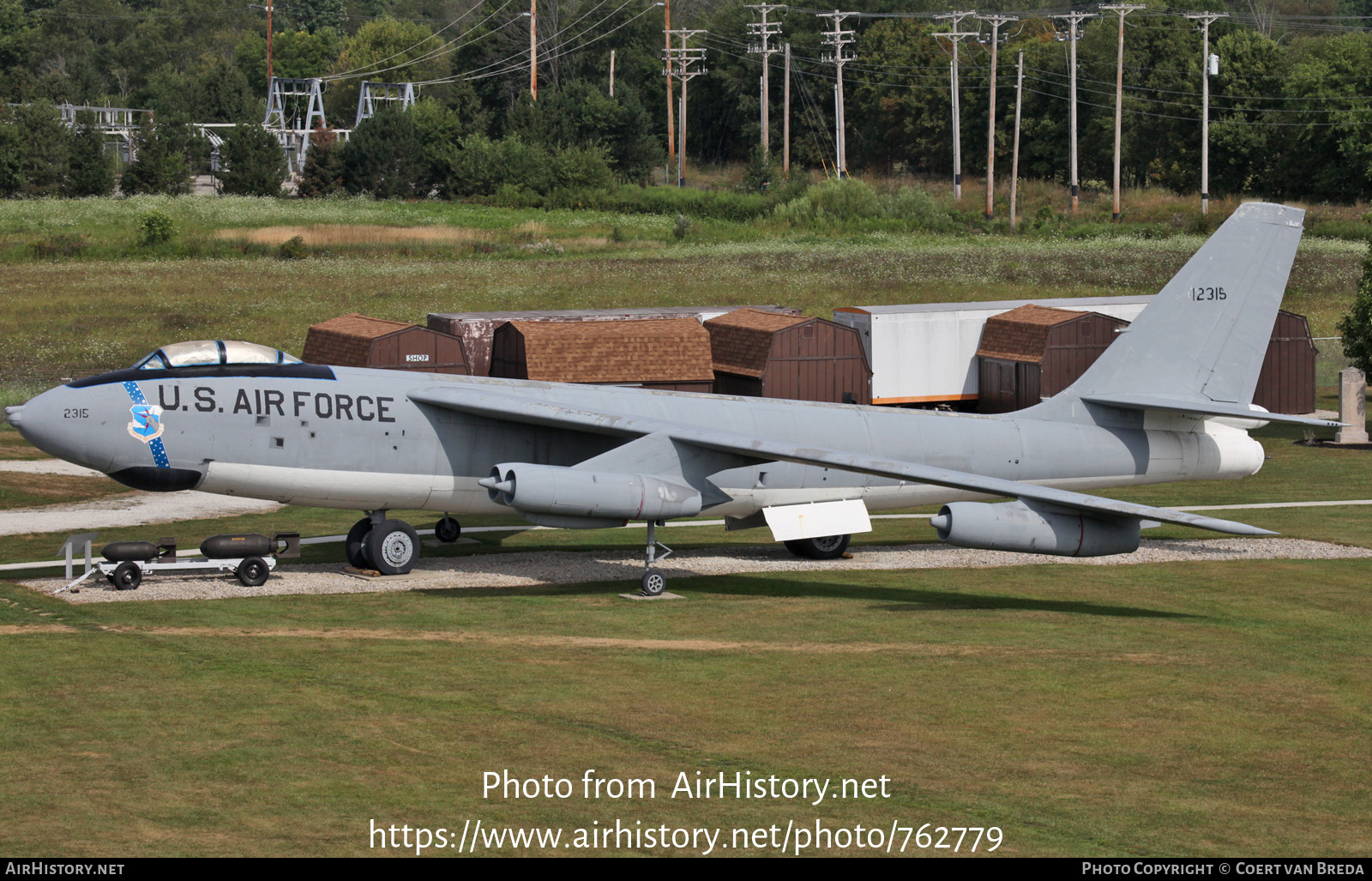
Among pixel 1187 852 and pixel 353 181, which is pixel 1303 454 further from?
pixel 353 181

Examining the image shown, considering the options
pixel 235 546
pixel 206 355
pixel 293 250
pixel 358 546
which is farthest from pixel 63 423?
pixel 293 250

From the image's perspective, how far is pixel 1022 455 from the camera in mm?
24453

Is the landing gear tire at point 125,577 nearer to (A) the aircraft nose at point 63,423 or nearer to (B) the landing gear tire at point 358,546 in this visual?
(A) the aircraft nose at point 63,423

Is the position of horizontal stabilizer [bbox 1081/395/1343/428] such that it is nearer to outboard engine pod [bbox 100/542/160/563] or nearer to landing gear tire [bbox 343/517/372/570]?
landing gear tire [bbox 343/517/372/570]

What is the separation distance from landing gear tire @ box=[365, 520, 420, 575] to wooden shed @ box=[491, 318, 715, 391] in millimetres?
13006

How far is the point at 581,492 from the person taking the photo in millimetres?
21047

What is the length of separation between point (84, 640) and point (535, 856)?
31.2 feet

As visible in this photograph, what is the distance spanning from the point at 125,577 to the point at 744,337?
21.7 metres

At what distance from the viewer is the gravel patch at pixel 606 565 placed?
2162cm

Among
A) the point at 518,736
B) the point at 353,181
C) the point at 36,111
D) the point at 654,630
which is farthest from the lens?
the point at 353,181

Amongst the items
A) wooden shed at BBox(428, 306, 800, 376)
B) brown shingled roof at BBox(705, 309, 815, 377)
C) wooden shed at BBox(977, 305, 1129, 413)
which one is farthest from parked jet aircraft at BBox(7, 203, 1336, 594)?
wooden shed at BBox(977, 305, 1129, 413)

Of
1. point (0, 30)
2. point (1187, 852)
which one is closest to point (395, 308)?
point (1187, 852)

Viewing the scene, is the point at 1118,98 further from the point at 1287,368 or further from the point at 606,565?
the point at 606,565

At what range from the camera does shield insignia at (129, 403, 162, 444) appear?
20.7 meters
